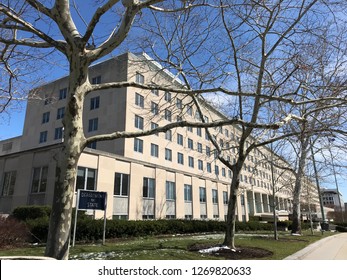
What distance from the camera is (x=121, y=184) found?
2809 centimetres

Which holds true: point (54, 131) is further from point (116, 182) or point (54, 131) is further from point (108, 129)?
point (116, 182)

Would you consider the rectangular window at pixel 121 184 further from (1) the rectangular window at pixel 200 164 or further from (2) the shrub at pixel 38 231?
(1) the rectangular window at pixel 200 164

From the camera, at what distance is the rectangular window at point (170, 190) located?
1372 inches

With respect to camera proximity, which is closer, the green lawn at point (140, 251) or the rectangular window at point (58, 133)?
the green lawn at point (140, 251)

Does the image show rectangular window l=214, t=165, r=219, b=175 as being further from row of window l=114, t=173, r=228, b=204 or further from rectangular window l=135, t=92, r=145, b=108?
rectangular window l=135, t=92, r=145, b=108

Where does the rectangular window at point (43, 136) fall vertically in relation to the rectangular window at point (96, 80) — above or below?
below

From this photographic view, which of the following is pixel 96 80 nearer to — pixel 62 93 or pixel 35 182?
pixel 62 93

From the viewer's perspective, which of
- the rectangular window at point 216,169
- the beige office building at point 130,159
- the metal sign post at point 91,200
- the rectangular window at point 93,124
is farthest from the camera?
the rectangular window at point 216,169

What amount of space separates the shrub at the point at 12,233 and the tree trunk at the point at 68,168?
833cm

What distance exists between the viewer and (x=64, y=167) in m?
6.16

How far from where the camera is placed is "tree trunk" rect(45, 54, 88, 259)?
19.0 ft

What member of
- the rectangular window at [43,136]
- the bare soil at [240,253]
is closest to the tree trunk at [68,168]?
the bare soil at [240,253]

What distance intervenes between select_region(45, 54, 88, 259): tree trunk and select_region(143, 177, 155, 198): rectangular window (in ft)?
82.3

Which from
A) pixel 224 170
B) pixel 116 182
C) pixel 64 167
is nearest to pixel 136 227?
pixel 116 182
